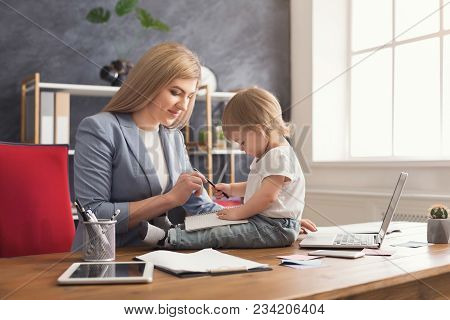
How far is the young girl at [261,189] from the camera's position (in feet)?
5.26

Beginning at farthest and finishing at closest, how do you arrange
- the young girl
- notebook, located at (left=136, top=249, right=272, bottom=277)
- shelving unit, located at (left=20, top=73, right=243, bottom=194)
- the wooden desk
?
shelving unit, located at (left=20, top=73, right=243, bottom=194), the young girl, notebook, located at (left=136, top=249, right=272, bottom=277), the wooden desk

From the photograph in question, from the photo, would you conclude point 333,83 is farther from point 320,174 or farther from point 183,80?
point 183,80

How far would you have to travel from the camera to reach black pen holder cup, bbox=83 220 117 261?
136cm

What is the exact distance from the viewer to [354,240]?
167 cm

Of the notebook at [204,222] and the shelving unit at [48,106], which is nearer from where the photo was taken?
→ the notebook at [204,222]

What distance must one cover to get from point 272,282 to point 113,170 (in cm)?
90

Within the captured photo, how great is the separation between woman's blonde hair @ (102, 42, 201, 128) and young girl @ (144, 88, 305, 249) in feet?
→ 0.66

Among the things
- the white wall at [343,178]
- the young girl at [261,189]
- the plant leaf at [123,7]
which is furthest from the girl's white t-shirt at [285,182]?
the plant leaf at [123,7]

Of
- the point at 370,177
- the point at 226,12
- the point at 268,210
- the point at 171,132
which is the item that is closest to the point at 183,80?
the point at 171,132

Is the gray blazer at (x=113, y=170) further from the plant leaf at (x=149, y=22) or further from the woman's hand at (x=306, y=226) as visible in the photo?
the plant leaf at (x=149, y=22)

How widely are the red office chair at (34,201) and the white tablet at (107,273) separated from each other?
2.39 feet

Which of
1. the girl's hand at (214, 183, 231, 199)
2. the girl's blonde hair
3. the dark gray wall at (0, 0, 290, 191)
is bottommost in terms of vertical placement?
the girl's hand at (214, 183, 231, 199)

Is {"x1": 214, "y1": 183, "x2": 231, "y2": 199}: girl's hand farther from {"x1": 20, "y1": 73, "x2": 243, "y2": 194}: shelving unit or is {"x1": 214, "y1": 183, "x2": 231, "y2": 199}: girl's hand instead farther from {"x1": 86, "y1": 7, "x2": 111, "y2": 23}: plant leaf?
{"x1": 86, "y1": 7, "x2": 111, "y2": 23}: plant leaf

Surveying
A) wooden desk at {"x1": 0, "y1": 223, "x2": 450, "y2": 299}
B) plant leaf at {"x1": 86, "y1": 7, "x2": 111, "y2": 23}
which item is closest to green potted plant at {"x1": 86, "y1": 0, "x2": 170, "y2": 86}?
plant leaf at {"x1": 86, "y1": 7, "x2": 111, "y2": 23}
